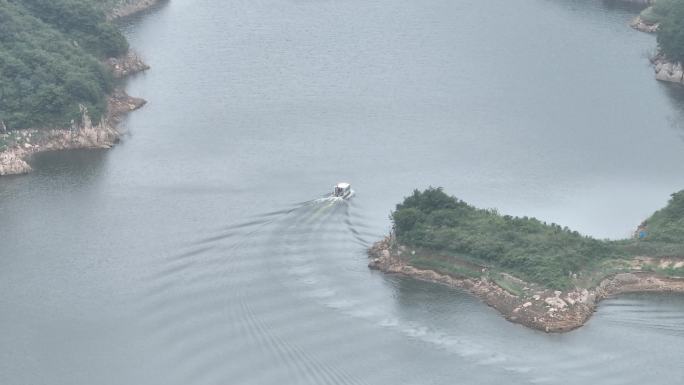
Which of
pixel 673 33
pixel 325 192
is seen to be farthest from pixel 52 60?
pixel 673 33

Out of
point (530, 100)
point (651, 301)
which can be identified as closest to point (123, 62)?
point (530, 100)

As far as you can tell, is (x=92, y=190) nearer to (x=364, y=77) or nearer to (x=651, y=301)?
(x=364, y=77)

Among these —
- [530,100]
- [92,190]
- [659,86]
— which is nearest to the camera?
[92,190]

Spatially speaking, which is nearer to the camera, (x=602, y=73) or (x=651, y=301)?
(x=651, y=301)

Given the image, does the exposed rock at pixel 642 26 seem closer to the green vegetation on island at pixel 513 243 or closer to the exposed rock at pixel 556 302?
the green vegetation on island at pixel 513 243

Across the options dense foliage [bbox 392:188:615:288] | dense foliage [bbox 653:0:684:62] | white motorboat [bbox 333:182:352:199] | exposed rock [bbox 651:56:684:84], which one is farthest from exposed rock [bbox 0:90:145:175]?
dense foliage [bbox 653:0:684:62]

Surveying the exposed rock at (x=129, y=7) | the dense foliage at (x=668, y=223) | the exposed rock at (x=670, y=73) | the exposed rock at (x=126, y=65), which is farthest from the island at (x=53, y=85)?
the exposed rock at (x=670, y=73)

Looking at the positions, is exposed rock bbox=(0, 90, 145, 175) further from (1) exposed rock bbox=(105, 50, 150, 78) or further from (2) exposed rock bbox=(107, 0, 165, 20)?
(2) exposed rock bbox=(107, 0, 165, 20)
